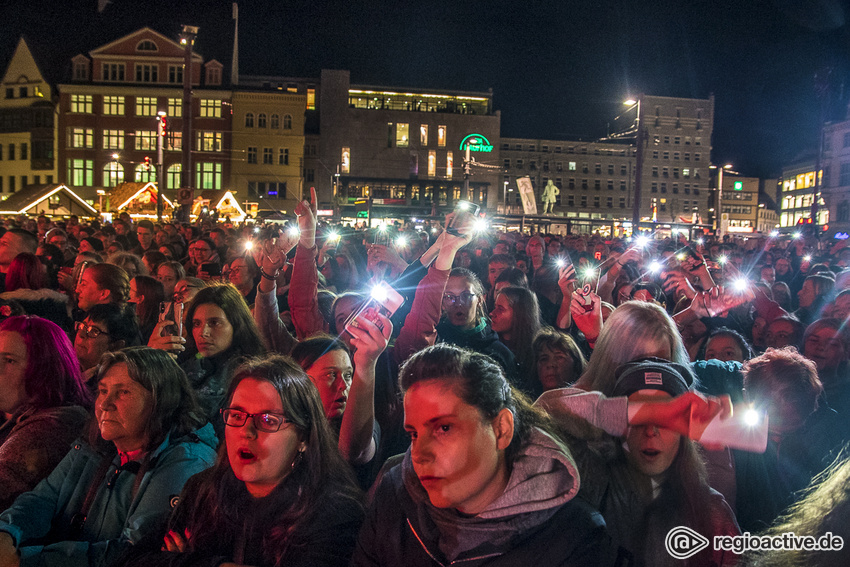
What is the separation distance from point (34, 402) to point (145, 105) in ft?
181

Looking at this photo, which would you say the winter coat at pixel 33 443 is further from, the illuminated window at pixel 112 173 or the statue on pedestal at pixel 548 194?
the illuminated window at pixel 112 173

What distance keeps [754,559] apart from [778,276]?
406 inches

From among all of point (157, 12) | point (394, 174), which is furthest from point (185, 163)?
point (394, 174)

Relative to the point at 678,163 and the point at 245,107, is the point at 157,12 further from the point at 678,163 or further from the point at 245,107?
the point at 678,163

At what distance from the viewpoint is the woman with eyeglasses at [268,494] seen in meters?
2.48

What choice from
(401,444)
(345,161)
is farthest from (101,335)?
(345,161)

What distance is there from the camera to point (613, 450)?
8.44 feet

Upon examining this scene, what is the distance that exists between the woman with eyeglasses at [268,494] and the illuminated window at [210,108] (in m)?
56.1

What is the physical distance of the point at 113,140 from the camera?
5284cm

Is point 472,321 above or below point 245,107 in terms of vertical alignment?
below

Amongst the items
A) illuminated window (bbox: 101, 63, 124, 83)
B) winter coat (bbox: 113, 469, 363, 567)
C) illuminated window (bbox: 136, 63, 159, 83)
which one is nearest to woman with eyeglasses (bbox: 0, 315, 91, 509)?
winter coat (bbox: 113, 469, 363, 567)

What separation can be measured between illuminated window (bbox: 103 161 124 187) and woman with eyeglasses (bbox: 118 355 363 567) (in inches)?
2217

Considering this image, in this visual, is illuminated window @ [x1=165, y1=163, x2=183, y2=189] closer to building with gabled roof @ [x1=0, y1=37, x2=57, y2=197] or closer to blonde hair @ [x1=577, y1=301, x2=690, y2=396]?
building with gabled roof @ [x1=0, y1=37, x2=57, y2=197]

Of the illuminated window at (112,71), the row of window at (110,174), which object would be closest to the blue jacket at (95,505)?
the row of window at (110,174)
